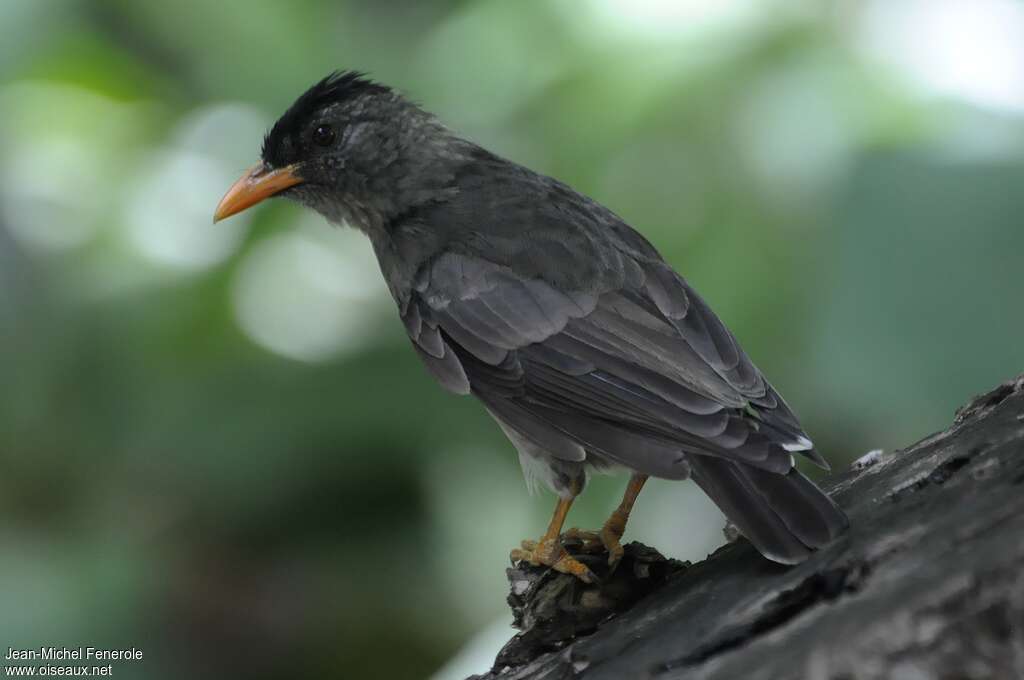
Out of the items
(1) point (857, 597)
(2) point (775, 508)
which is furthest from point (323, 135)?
(1) point (857, 597)

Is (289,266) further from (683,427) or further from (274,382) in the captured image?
(683,427)

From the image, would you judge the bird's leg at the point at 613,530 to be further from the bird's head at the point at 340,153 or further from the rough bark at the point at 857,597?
the bird's head at the point at 340,153

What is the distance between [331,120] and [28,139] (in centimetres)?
167

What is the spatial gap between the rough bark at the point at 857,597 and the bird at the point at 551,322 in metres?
0.11

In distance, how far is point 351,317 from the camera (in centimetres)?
532

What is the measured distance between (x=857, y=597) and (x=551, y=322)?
163 centimetres

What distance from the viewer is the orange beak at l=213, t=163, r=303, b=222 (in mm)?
4664

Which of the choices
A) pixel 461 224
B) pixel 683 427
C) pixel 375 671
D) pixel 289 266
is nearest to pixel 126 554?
pixel 375 671

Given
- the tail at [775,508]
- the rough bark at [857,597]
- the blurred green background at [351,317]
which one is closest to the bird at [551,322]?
the tail at [775,508]

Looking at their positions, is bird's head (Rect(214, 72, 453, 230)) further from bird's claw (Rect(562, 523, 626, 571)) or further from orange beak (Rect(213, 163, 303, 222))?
bird's claw (Rect(562, 523, 626, 571))

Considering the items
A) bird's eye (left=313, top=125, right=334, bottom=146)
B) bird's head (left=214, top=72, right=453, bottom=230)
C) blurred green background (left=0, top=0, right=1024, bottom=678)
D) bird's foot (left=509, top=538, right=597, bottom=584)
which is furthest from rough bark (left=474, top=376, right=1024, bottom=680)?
bird's eye (left=313, top=125, right=334, bottom=146)

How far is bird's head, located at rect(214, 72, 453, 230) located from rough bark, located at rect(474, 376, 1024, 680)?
5.87 feet

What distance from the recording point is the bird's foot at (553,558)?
329 centimetres

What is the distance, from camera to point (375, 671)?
16.0 ft
